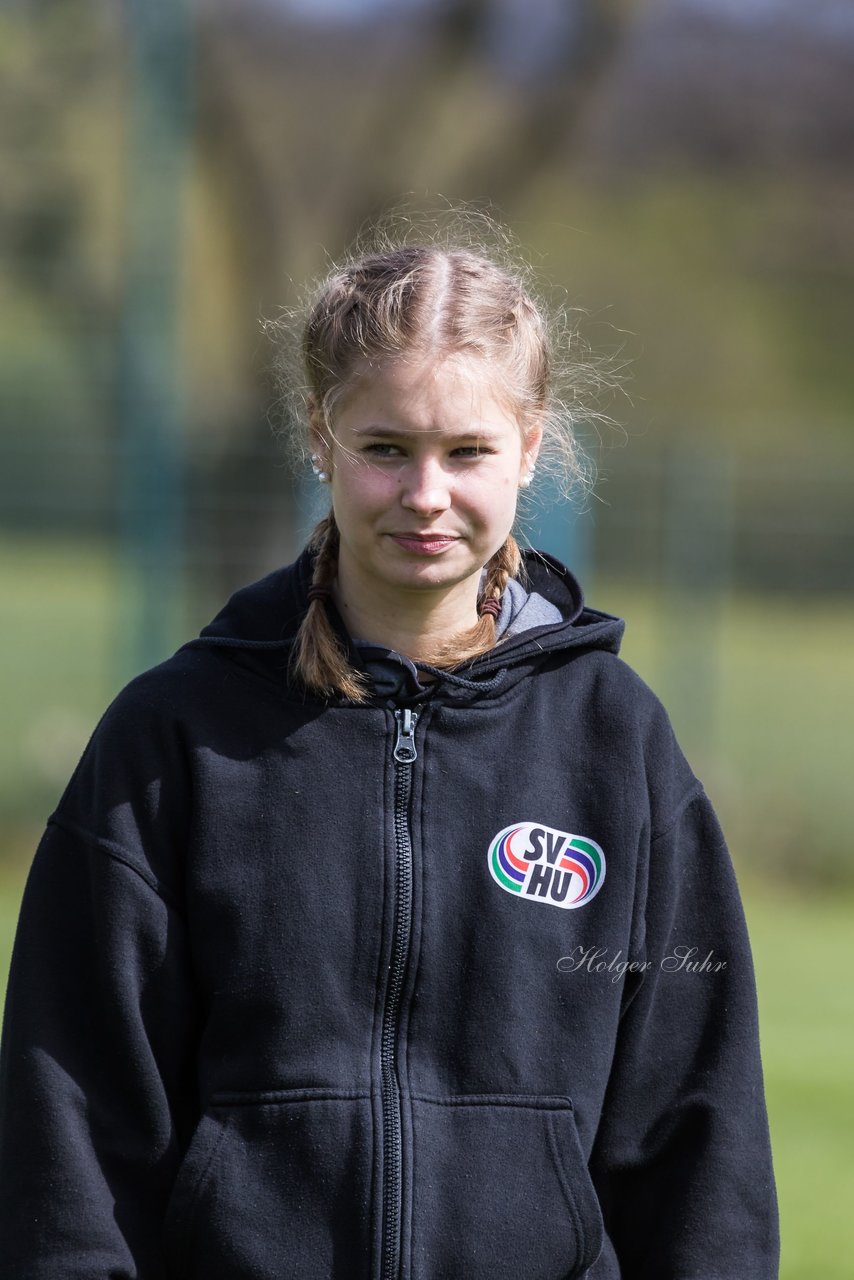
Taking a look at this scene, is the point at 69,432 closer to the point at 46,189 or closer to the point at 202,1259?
the point at 46,189

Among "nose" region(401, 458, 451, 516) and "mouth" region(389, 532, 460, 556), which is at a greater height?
"nose" region(401, 458, 451, 516)

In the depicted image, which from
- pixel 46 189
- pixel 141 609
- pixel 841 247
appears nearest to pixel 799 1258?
pixel 141 609

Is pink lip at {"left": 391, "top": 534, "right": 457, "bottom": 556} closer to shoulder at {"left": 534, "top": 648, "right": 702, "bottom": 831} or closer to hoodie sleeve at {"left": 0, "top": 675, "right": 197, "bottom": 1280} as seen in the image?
shoulder at {"left": 534, "top": 648, "right": 702, "bottom": 831}

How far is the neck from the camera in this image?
82.7 inches

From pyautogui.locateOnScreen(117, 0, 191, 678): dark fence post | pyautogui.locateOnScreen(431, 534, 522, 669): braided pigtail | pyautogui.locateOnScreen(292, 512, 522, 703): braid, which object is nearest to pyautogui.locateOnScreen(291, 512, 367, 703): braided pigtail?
pyautogui.locateOnScreen(292, 512, 522, 703): braid

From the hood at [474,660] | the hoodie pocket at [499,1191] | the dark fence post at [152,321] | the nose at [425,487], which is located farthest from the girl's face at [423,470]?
the dark fence post at [152,321]

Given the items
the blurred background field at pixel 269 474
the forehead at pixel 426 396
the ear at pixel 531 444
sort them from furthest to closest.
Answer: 1. the blurred background field at pixel 269 474
2. the ear at pixel 531 444
3. the forehead at pixel 426 396

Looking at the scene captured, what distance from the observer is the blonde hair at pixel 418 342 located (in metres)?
2.04

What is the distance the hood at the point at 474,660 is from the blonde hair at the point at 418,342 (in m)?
0.02

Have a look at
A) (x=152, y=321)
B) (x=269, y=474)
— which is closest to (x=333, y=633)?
(x=152, y=321)

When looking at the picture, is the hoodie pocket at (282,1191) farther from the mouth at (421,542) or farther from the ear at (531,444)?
the ear at (531,444)

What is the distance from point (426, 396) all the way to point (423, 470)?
0.28ft

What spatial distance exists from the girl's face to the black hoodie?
0.14 meters

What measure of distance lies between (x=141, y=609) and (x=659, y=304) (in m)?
26.5
